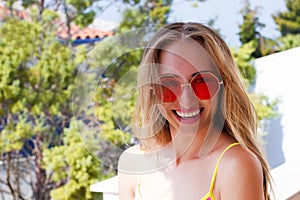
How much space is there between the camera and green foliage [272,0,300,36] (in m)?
4.54

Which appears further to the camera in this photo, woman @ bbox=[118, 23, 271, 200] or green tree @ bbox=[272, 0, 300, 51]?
green tree @ bbox=[272, 0, 300, 51]

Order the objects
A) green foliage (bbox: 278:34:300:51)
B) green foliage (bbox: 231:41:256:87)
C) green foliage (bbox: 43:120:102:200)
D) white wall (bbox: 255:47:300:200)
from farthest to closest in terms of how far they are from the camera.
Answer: green foliage (bbox: 278:34:300:51) < green foliage (bbox: 231:41:256:87) < white wall (bbox: 255:47:300:200) < green foliage (bbox: 43:120:102:200)

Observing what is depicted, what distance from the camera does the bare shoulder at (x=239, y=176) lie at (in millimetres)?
826

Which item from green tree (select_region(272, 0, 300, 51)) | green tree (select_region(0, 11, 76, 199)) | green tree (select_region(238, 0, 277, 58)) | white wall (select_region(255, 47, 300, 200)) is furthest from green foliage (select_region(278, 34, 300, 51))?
green tree (select_region(0, 11, 76, 199))

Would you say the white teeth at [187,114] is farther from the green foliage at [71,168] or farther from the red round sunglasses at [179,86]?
the green foliage at [71,168]

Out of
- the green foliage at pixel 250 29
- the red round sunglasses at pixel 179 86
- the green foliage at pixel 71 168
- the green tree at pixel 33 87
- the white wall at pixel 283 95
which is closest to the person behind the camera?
the red round sunglasses at pixel 179 86

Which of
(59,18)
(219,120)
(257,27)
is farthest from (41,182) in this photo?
(219,120)

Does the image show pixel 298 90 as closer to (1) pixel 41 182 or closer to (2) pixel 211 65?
(1) pixel 41 182

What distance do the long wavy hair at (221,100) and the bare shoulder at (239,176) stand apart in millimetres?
30

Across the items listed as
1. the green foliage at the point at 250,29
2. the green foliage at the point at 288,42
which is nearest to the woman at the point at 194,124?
the green foliage at the point at 250,29

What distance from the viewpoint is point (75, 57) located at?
3.44 m

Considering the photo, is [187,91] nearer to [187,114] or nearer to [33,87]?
[187,114]

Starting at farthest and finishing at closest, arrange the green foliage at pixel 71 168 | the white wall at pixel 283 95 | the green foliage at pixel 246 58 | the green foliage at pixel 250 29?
the green foliage at pixel 250 29
the green foliage at pixel 246 58
the white wall at pixel 283 95
the green foliage at pixel 71 168

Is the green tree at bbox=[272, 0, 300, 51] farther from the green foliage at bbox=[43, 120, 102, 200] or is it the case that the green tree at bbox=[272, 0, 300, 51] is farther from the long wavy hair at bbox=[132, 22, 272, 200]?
the long wavy hair at bbox=[132, 22, 272, 200]
